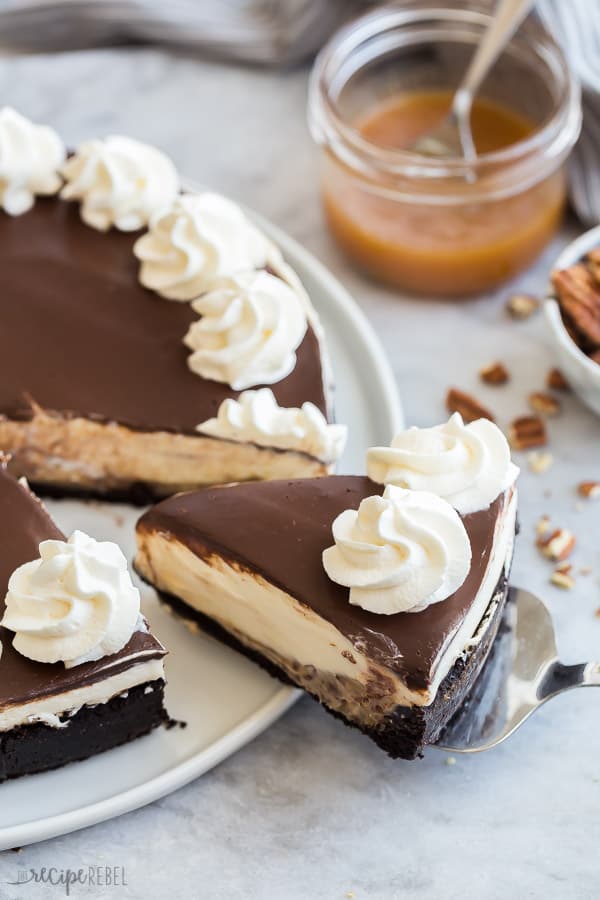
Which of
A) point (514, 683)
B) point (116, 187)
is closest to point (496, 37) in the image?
point (116, 187)

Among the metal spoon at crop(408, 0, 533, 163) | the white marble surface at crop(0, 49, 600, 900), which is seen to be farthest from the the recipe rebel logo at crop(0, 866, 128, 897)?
the metal spoon at crop(408, 0, 533, 163)

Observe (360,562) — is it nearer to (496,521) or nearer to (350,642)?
(350,642)

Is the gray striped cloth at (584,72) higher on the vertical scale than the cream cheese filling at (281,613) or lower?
higher

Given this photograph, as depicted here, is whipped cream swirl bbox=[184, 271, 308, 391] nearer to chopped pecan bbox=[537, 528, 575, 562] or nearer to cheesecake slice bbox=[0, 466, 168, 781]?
cheesecake slice bbox=[0, 466, 168, 781]

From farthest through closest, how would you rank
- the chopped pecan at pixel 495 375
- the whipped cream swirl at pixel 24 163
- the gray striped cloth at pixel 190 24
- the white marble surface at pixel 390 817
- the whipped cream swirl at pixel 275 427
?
the gray striped cloth at pixel 190 24, the chopped pecan at pixel 495 375, the whipped cream swirl at pixel 24 163, the whipped cream swirl at pixel 275 427, the white marble surface at pixel 390 817

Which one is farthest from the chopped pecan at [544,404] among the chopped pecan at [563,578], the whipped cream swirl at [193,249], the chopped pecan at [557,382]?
the whipped cream swirl at [193,249]

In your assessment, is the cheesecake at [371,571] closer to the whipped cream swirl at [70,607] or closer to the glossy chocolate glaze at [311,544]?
the glossy chocolate glaze at [311,544]

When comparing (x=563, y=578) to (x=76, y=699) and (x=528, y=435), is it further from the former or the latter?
(x=76, y=699)
